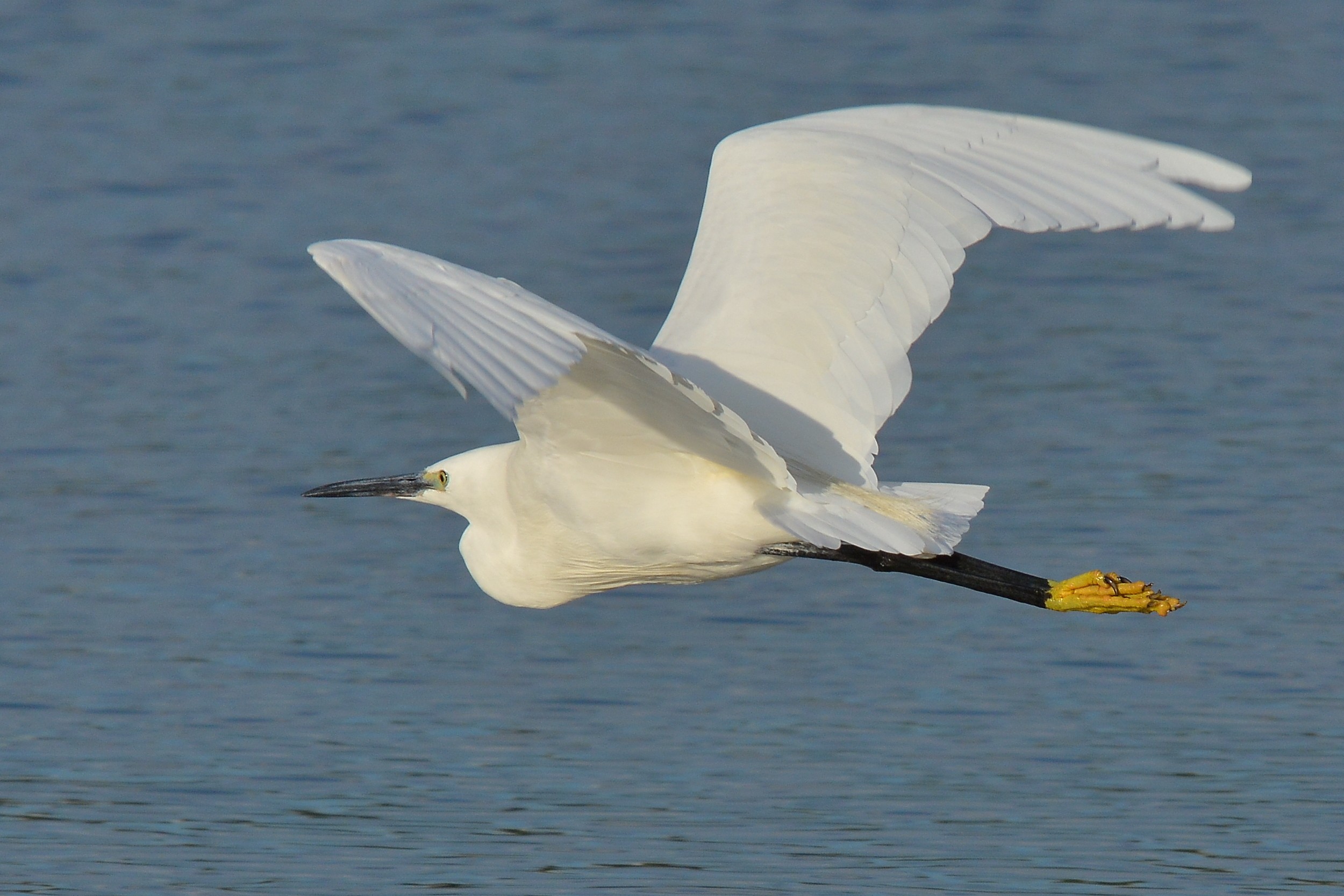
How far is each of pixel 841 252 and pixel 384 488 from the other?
1743 millimetres

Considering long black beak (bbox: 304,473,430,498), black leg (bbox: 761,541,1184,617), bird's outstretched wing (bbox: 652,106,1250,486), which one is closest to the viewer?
bird's outstretched wing (bbox: 652,106,1250,486)

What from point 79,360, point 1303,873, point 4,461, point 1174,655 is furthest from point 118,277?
point 1303,873

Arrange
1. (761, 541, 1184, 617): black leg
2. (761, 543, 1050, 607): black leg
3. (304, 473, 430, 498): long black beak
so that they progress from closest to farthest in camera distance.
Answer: (761, 543, 1050, 607): black leg, (761, 541, 1184, 617): black leg, (304, 473, 430, 498): long black beak

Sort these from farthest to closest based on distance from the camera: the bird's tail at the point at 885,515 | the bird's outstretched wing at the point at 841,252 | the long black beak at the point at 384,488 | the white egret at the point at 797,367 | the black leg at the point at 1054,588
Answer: the long black beak at the point at 384,488
the black leg at the point at 1054,588
the bird's outstretched wing at the point at 841,252
the white egret at the point at 797,367
the bird's tail at the point at 885,515

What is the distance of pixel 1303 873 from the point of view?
21.8 feet

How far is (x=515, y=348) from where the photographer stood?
4.29 m

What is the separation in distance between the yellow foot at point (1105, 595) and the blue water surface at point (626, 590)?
74 centimetres

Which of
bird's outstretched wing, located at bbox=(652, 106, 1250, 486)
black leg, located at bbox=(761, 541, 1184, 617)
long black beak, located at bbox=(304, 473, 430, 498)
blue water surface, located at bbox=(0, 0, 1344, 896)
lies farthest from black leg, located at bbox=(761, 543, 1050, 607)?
long black beak, located at bbox=(304, 473, 430, 498)

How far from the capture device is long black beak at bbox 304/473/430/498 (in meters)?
6.82

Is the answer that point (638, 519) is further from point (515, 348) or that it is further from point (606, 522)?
point (515, 348)

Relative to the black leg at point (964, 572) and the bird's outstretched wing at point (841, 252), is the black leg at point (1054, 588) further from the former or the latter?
the bird's outstretched wing at point (841, 252)

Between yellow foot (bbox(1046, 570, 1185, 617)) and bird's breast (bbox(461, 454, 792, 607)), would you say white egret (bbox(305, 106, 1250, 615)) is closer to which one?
bird's breast (bbox(461, 454, 792, 607))

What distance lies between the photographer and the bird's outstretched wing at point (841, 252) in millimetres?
5840

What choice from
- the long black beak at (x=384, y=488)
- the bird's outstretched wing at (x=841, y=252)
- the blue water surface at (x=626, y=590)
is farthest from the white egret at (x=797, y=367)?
the blue water surface at (x=626, y=590)
